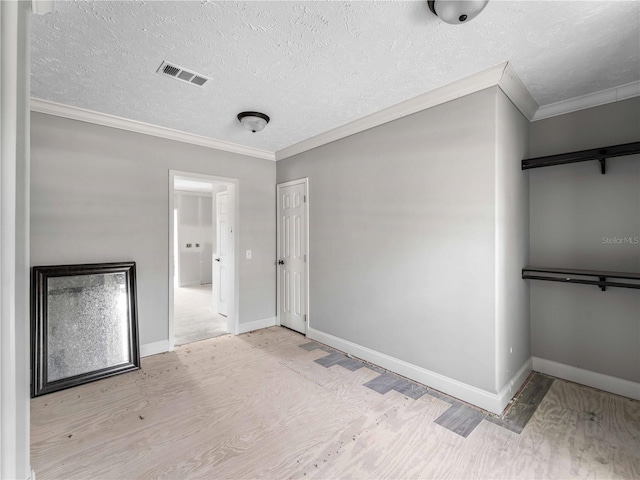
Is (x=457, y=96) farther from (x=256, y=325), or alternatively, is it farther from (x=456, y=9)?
(x=256, y=325)

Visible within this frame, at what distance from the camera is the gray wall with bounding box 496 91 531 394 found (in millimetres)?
2467

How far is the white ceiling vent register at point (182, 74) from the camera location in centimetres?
232

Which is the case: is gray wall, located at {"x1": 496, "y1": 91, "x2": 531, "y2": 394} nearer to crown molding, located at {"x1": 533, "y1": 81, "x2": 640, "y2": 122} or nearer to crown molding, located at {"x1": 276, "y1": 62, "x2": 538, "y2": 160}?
crown molding, located at {"x1": 276, "y1": 62, "x2": 538, "y2": 160}

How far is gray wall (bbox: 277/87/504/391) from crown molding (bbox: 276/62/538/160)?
66 mm

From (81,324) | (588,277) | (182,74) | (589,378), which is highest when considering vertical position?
(182,74)

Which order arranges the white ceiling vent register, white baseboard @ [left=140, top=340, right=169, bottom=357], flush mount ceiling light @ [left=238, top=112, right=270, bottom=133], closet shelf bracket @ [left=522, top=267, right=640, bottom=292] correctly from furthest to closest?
white baseboard @ [left=140, top=340, right=169, bottom=357] < flush mount ceiling light @ [left=238, top=112, right=270, bottom=133] < closet shelf bracket @ [left=522, top=267, right=640, bottom=292] < the white ceiling vent register

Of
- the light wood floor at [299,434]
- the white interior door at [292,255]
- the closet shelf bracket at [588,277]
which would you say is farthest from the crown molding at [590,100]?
the white interior door at [292,255]

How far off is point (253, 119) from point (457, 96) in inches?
76.1

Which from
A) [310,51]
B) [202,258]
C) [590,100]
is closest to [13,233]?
[310,51]

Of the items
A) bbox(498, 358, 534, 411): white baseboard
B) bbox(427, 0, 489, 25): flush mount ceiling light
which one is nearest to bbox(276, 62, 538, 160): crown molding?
bbox(427, 0, 489, 25): flush mount ceiling light

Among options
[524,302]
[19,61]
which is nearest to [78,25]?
[19,61]

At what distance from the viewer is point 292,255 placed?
4.48 m

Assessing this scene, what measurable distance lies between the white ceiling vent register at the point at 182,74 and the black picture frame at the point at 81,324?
2.06 metres

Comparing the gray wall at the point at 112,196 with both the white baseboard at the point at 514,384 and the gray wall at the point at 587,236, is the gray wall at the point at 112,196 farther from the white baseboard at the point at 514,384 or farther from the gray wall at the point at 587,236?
the gray wall at the point at 587,236
